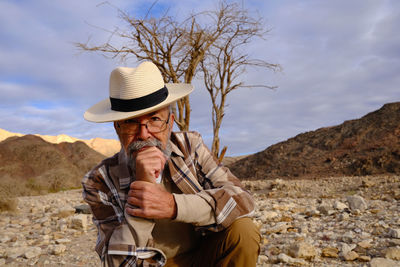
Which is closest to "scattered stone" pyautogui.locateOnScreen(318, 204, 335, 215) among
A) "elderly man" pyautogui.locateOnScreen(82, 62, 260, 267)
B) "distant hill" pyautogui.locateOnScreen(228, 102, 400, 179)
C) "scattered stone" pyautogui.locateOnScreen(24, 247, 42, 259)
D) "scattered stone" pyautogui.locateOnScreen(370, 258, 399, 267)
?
"scattered stone" pyautogui.locateOnScreen(370, 258, 399, 267)

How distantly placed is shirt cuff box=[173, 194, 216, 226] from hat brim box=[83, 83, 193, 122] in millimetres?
599

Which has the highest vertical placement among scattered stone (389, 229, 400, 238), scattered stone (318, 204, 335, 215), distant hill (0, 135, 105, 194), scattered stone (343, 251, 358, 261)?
distant hill (0, 135, 105, 194)

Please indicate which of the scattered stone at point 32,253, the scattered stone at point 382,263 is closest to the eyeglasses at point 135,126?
the scattered stone at point 382,263

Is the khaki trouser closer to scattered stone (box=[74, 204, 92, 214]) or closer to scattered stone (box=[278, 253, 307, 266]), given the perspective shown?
scattered stone (box=[278, 253, 307, 266])

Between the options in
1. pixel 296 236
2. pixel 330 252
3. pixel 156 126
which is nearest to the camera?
pixel 156 126

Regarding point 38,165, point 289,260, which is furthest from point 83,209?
point 38,165

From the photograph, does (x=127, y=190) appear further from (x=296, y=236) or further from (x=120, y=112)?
(x=296, y=236)

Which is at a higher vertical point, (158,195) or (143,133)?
(143,133)

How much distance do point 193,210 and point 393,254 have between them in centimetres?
223

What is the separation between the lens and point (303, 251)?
3068 mm

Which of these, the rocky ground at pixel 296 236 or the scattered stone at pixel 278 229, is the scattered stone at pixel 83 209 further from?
the scattered stone at pixel 278 229

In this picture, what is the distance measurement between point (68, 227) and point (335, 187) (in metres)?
6.45

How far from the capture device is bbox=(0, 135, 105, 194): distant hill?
13.3 metres

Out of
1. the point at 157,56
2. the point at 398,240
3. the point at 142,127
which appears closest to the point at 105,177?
the point at 142,127
